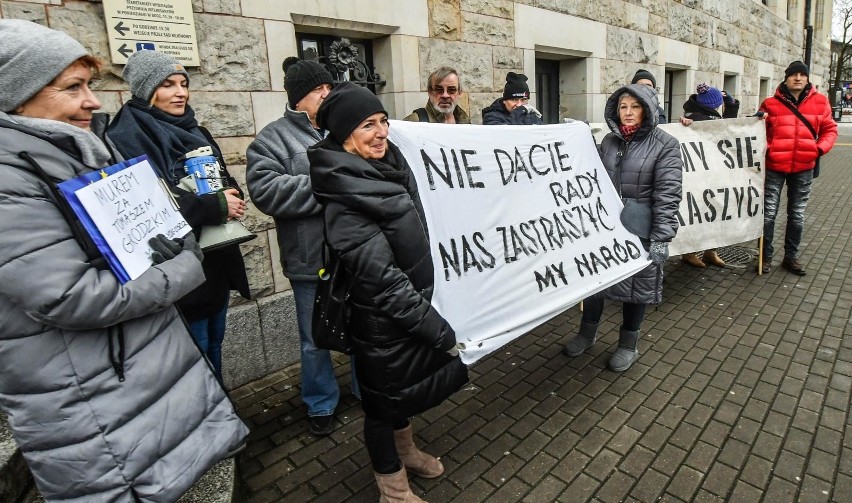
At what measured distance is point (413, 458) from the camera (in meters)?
2.56

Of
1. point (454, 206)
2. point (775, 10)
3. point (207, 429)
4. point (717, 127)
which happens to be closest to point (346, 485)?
point (207, 429)

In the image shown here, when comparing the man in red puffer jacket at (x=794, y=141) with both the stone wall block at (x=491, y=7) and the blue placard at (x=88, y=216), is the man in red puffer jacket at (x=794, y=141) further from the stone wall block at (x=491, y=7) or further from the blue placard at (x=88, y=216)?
the blue placard at (x=88, y=216)

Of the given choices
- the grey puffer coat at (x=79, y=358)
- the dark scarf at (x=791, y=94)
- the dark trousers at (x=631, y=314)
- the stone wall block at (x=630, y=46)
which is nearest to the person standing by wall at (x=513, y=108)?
the dark trousers at (x=631, y=314)

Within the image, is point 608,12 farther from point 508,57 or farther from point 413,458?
point 413,458

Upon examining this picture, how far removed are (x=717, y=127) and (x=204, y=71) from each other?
4576mm

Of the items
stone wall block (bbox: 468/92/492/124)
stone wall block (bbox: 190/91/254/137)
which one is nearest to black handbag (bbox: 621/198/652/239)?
stone wall block (bbox: 468/92/492/124)

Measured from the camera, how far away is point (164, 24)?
3211 mm

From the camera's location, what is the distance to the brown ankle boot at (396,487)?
2279 mm

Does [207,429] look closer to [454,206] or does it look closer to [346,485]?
[346,485]

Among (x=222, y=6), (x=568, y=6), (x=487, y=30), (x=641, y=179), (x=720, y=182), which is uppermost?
(x=568, y=6)

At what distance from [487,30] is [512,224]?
10.7ft

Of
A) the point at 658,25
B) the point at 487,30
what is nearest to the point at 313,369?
the point at 487,30

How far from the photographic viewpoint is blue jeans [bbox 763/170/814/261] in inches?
207

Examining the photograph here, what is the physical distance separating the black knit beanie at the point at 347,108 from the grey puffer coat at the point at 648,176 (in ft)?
6.85
